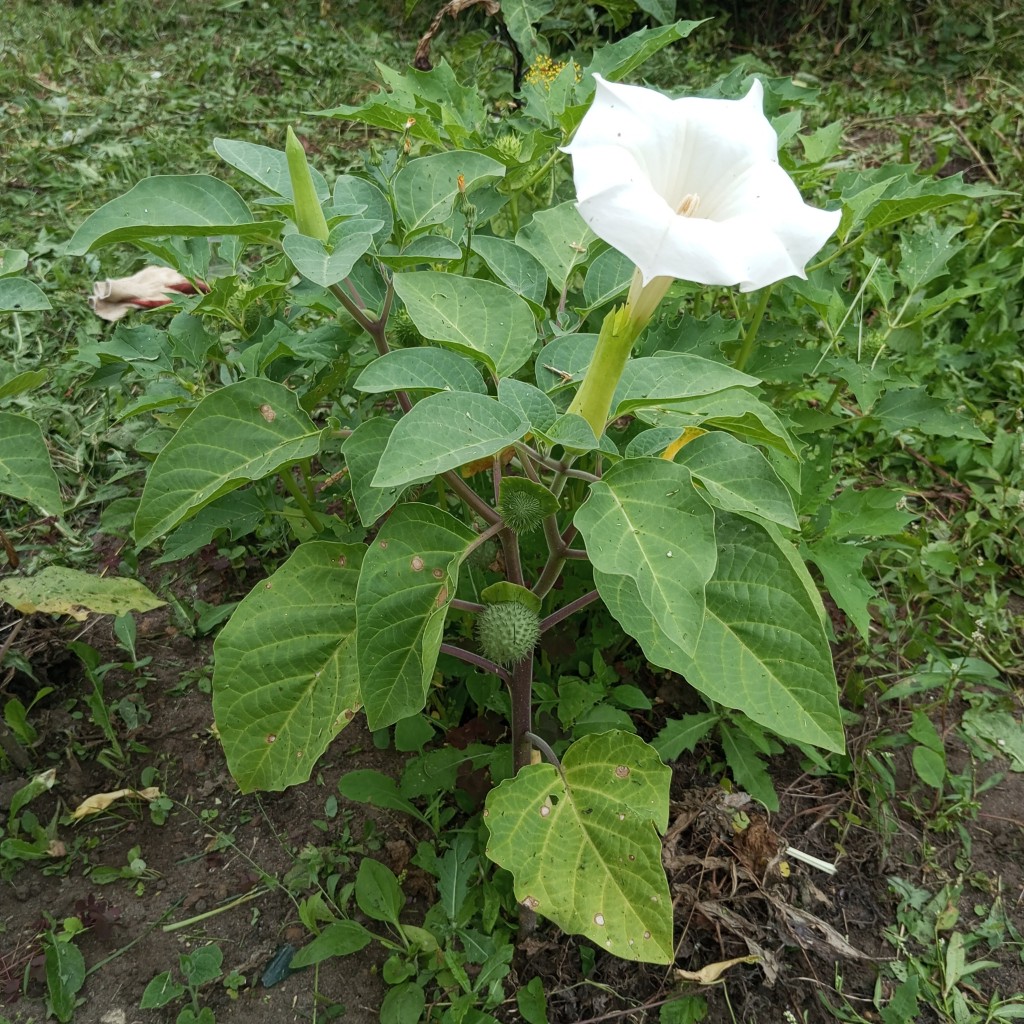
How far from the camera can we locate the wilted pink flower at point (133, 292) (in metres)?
2.74

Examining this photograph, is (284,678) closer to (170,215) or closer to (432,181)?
(170,215)

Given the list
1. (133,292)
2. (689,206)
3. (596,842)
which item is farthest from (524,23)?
(596,842)

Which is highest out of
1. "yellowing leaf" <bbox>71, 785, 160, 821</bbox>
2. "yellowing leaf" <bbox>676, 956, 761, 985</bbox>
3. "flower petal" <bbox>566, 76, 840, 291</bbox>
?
"flower petal" <bbox>566, 76, 840, 291</bbox>

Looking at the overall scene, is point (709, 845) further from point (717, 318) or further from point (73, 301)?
point (73, 301)

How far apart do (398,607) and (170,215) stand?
0.63m

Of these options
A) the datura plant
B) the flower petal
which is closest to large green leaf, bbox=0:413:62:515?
the datura plant

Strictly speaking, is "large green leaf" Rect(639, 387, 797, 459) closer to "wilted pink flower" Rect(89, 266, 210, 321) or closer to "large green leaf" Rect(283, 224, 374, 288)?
"large green leaf" Rect(283, 224, 374, 288)

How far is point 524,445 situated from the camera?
46.8 inches

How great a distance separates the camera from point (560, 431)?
1078 millimetres

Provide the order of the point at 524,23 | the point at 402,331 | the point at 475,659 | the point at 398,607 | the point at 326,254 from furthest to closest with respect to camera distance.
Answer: the point at 524,23 → the point at 402,331 → the point at 475,659 → the point at 398,607 → the point at 326,254

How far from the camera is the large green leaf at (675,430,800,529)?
114 cm

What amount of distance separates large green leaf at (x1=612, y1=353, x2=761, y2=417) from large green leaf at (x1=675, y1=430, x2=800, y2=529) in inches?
3.6

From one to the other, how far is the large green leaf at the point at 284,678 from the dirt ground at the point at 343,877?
51 cm

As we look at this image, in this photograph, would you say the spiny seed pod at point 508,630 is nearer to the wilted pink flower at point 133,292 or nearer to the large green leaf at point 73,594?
the large green leaf at point 73,594
